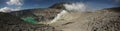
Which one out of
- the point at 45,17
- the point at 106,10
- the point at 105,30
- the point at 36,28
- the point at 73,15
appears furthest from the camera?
the point at 45,17

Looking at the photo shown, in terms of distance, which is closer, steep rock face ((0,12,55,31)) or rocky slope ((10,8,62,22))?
steep rock face ((0,12,55,31))

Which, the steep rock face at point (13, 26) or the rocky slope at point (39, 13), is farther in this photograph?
the rocky slope at point (39, 13)

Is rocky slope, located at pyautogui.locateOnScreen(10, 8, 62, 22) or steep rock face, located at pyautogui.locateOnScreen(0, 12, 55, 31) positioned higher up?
steep rock face, located at pyautogui.locateOnScreen(0, 12, 55, 31)

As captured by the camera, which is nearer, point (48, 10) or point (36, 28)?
point (36, 28)

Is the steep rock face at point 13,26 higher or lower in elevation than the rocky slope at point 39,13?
higher

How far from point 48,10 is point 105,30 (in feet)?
29.0

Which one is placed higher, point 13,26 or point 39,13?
point 13,26

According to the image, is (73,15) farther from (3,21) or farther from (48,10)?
(3,21)

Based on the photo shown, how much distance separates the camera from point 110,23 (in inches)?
441

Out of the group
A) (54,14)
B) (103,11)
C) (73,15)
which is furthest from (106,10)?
(54,14)

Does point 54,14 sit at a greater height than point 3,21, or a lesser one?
lesser

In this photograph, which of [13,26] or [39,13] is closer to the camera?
[13,26]

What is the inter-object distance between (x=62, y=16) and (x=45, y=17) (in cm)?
180

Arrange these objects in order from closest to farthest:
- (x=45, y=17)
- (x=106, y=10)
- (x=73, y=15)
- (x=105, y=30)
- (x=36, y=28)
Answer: (x=105, y=30)
(x=36, y=28)
(x=106, y=10)
(x=73, y=15)
(x=45, y=17)
